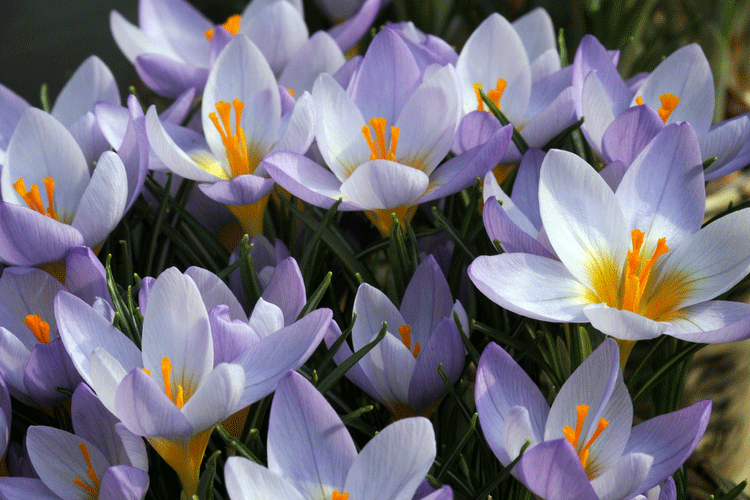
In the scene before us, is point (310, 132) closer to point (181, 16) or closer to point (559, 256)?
point (559, 256)

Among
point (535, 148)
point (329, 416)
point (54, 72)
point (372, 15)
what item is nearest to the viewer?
point (329, 416)

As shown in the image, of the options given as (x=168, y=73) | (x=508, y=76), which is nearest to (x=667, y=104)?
(x=508, y=76)

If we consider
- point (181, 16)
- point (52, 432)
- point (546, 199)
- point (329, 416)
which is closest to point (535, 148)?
point (546, 199)

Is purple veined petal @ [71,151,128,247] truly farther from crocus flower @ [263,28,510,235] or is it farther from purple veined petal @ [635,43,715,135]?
purple veined petal @ [635,43,715,135]

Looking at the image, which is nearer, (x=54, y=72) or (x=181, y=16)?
(x=181, y=16)

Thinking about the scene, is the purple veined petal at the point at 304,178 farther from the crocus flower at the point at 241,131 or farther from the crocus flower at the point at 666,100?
the crocus flower at the point at 666,100

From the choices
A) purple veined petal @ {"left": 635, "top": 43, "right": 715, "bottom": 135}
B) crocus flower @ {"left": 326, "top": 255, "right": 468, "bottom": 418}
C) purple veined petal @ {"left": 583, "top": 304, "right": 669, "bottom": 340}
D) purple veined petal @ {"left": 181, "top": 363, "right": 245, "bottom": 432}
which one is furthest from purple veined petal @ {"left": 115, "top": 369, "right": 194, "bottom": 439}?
purple veined petal @ {"left": 635, "top": 43, "right": 715, "bottom": 135}
